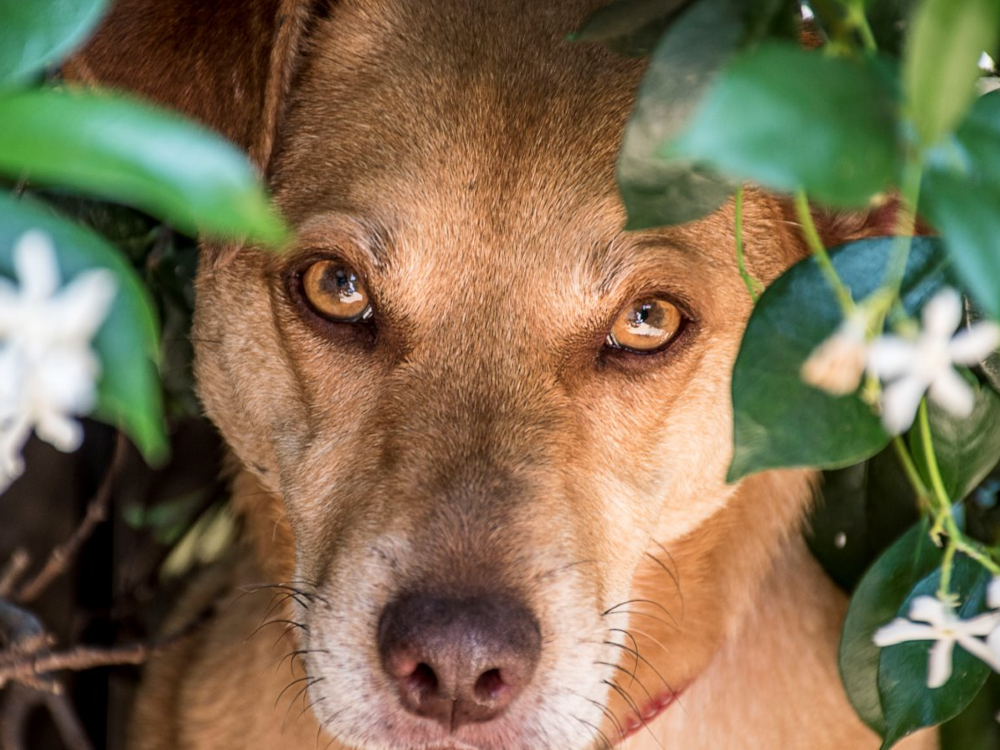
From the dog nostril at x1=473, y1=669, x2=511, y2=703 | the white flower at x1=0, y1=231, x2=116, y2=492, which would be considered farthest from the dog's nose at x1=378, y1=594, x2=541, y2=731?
the white flower at x1=0, y1=231, x2=116, y2=492

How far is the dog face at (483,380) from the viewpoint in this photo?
1741 millimetres

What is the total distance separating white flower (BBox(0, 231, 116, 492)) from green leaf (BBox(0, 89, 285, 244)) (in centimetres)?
6

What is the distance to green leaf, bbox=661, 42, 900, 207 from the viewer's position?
786 mm

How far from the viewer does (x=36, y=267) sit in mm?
748

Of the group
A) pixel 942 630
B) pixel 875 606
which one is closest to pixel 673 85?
pixel 942 630

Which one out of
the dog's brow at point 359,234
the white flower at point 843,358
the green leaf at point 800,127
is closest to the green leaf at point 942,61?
the green leaf at point 800,127

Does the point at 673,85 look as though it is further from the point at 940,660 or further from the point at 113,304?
the point at 940,660

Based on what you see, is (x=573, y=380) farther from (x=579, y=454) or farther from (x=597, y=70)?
(x=597, y=70)

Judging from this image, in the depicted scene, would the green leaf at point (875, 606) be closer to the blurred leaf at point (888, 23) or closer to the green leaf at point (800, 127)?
the blurred leaf at point (888, 23)

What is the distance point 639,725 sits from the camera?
88.3 inches

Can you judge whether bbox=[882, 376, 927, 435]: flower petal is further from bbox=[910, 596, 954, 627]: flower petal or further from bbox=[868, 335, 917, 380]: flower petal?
bbox=[910, 596, 954, 627]: flower petal

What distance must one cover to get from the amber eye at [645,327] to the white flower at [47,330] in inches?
52.4

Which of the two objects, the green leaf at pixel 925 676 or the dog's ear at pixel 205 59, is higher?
the dog's ear at pixel 205 59

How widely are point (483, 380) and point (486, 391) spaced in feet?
0.07
